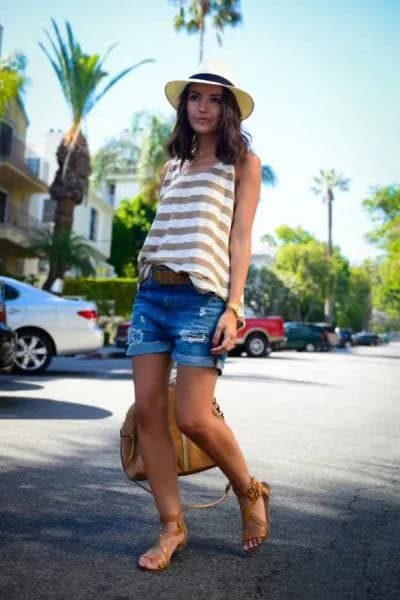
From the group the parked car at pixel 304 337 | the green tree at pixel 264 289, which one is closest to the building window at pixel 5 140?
the parked car at pixel 304 337

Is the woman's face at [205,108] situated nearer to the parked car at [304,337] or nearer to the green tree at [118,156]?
the parked car at [304,337]

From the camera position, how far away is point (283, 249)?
63.0 m

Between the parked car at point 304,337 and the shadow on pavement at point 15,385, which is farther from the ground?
the parked car at point 304,337

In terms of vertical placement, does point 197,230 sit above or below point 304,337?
below

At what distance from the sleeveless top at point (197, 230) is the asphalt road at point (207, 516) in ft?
3.57

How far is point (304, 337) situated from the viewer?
35125mm

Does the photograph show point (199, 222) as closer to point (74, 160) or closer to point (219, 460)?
point (219, 460)

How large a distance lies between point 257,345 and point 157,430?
21494 millimetres

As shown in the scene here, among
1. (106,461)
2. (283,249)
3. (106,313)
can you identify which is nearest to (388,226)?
(283,249)

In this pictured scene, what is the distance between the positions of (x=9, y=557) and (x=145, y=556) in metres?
0.53

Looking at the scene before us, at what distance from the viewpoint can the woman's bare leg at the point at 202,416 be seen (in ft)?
9.59

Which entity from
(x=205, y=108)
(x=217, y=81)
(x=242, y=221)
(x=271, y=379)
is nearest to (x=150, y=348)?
(x=242, y=221)

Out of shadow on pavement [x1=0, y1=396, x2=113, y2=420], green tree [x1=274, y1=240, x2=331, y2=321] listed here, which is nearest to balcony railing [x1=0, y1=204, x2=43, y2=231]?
shadow on pavement [x1=0, y1=396, x2=113, y2=420]

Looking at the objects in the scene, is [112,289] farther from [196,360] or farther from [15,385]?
[196,360]
